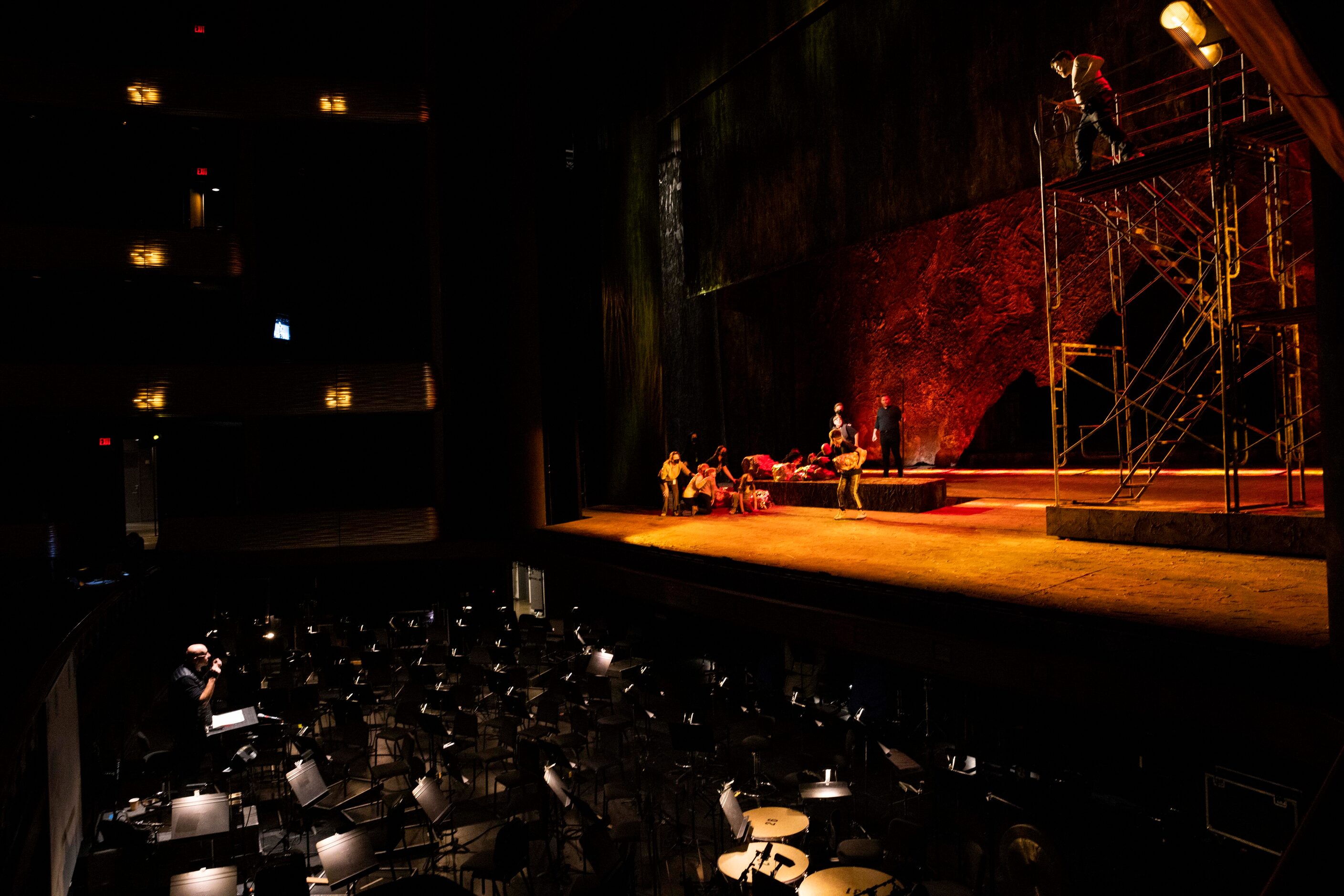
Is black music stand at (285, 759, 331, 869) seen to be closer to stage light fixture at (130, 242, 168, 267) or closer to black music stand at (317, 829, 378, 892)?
black music stand at (317, 829, 378, 892)

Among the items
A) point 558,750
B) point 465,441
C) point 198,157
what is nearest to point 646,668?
point 558,750

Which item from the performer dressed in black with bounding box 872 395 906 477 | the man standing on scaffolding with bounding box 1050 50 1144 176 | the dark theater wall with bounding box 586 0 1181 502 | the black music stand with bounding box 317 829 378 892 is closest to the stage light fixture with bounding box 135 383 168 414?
the dark theater wall with bounding box 586 0 1181 502

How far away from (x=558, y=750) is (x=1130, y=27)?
1012 centimetres

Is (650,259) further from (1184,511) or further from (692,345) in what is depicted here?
(1184,511)

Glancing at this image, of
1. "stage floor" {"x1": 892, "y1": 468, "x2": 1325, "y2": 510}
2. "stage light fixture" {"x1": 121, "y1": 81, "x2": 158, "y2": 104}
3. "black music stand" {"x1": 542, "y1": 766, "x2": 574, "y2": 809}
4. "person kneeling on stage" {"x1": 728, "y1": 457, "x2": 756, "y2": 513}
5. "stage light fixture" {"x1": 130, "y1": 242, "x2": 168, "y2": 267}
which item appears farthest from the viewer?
Result: "stage light fixture" {"x1": 130, "y1": 242, "x2": 168, "y2": 267}

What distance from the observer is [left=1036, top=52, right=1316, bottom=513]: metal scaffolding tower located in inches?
269

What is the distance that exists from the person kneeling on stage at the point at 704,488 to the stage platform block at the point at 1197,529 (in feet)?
22.9

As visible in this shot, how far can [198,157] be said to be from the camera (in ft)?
62.1

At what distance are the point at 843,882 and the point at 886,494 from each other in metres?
7.93

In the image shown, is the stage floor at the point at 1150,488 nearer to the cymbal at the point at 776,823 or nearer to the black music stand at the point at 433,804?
the cymbal at the point at 776,823

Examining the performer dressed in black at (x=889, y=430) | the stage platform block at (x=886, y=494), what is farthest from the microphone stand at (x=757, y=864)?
the performer dressed in black at (x=889, y=430)

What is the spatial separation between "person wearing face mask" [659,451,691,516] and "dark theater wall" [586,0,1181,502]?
2.08m

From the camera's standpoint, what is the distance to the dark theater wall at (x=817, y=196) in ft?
38.8

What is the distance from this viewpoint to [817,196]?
47.6 feet
